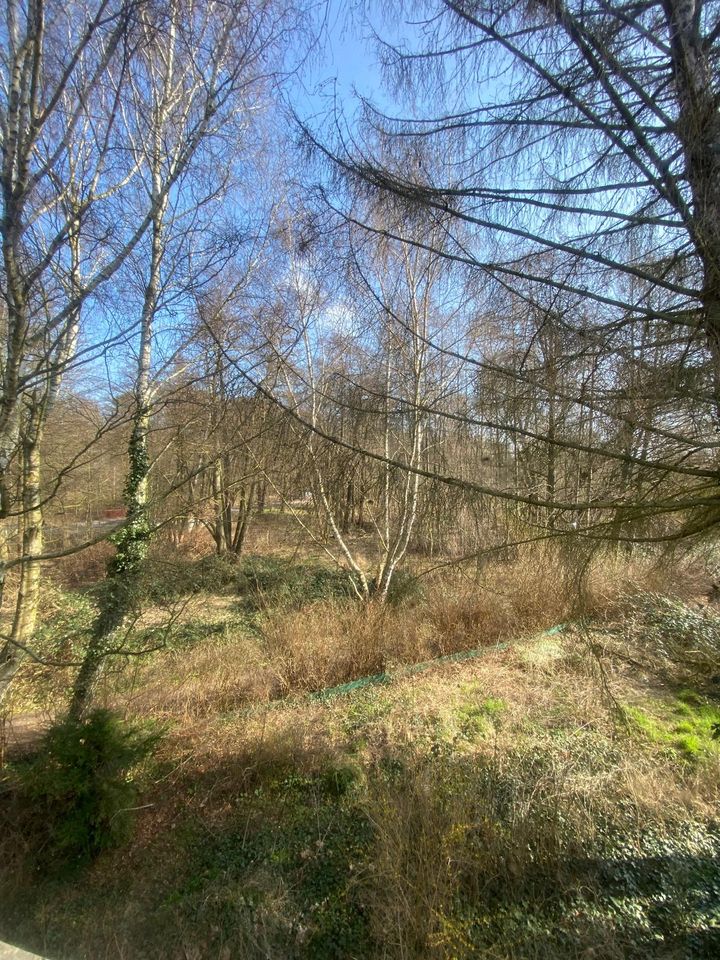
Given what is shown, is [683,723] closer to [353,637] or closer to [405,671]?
[405,671]

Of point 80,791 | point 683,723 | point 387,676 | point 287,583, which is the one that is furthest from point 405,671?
point 287,583

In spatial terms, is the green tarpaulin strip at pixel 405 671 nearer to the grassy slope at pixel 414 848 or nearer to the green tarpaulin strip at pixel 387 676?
the green tarpaulin strip at pixel 387 676

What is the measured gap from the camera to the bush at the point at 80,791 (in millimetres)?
3371

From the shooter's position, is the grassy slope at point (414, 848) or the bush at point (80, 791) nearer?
the grassy slope at point (414, 848)

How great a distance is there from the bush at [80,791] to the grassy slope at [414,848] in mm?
219

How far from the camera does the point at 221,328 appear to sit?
417cm

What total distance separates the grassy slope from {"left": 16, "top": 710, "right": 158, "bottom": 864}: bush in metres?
0.22

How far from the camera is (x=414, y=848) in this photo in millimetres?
2996

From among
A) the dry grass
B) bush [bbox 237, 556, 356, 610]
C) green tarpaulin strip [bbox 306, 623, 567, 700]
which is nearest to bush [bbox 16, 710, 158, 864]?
the dry grass

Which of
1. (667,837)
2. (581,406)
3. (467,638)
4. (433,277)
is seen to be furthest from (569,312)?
(467,638)

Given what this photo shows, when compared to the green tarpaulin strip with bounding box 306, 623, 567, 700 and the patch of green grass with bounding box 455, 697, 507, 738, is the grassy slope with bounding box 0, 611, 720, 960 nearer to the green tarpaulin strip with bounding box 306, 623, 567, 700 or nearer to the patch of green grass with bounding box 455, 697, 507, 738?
the patch of green grass with bounding box 455, 697, 507, 738

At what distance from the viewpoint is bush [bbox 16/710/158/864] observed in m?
3.37

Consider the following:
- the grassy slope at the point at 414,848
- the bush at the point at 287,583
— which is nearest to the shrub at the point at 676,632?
the grassy slope at the point at 414,848

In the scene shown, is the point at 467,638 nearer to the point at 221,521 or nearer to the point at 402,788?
the point at 402,788
